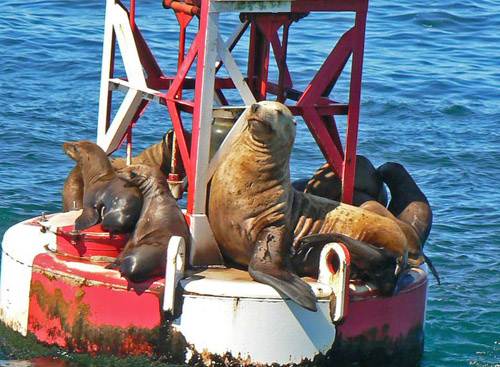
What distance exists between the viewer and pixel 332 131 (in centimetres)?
876

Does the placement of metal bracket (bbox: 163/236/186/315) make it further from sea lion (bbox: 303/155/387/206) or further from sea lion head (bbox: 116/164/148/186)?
sea lion (bbox: 303/155/387/206)

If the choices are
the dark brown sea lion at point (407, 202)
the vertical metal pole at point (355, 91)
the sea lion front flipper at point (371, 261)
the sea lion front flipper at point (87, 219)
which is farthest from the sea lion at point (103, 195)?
the dark brown sea lion at point (407, 202)

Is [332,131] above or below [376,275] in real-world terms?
above

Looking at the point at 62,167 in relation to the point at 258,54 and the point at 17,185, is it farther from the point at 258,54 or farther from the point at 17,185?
the point at 258,54

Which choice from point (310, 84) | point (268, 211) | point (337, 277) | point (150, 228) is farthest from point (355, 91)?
point (150, 228)

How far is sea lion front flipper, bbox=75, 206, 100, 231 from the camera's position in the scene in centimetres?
820

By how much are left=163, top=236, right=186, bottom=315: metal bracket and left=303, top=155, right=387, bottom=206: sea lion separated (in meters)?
1.62

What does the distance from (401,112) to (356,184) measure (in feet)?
30.8

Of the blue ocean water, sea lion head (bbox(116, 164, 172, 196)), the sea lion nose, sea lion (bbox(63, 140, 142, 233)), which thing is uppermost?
the sea lion nose

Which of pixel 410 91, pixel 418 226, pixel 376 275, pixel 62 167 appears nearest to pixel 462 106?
pixel 410 91

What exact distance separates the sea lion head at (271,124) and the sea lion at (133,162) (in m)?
1.38

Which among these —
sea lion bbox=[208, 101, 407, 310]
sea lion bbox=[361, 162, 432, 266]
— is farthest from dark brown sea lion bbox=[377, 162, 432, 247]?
sea lion bbox=[208, 101, 407, 310]

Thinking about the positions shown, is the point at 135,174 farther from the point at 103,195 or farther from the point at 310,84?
the point at 310,84

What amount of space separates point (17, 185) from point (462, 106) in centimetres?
816
